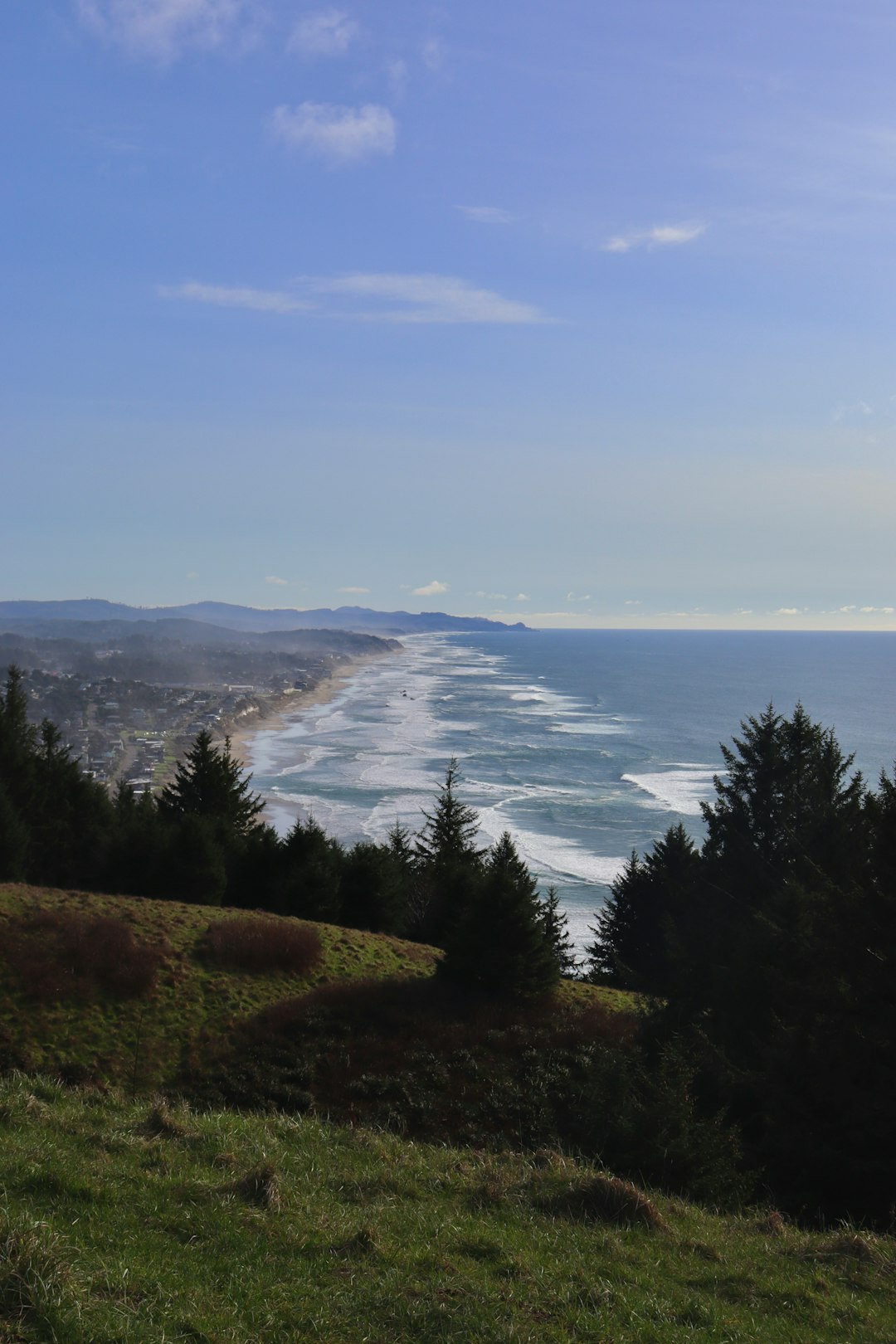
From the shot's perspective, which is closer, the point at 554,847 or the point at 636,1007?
the point at 636,1007

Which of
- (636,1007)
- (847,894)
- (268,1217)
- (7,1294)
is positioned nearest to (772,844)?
(636,1007)

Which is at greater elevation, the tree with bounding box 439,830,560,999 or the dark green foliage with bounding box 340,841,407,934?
the tree with bounding box 439,830,560,999

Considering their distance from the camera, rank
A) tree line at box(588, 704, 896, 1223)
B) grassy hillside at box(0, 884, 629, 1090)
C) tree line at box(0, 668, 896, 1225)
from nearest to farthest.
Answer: tree line at box(588, 704, 896, 1223) < tree line at box(0, 668, 896, 1225) < grassy hillside at box(0, 884, 629, 1090)

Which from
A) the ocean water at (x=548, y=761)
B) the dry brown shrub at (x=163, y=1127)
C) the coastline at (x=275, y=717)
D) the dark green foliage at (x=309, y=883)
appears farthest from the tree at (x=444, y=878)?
the coastline at (x=275, y=717)

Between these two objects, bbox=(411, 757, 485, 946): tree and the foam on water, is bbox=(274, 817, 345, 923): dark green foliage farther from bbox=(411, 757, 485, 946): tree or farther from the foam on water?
the foam on water

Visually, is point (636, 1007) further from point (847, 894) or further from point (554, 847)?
point (554, 847)

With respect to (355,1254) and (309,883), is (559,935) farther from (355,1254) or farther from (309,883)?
(355,1254)

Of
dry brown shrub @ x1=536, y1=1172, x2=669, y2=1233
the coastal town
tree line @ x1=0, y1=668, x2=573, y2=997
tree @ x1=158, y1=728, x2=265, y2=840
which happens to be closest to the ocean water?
the coastal town

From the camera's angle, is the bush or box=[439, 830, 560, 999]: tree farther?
A: box=[439, 830, 560, 999]: tree
